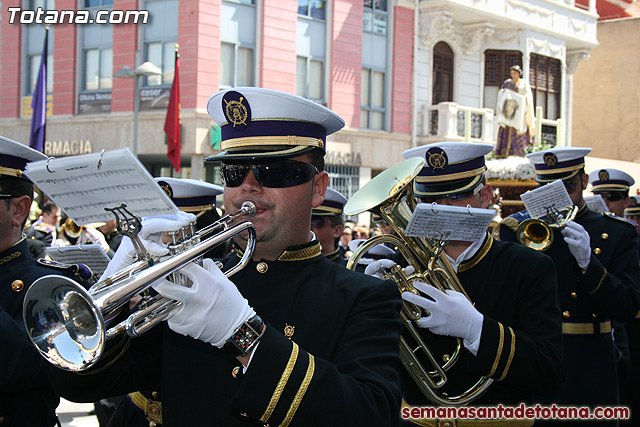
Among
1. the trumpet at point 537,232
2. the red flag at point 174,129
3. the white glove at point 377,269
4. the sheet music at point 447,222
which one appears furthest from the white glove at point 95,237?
the red flag at point 174,129

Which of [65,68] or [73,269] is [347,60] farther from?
[73,269]

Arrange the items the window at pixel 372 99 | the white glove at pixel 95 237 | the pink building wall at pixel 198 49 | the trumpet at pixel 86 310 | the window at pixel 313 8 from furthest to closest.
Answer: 1. the window at pixel 372 99
2. the window at pixel 313 8
3. the pink building wall at pixel 198 49
4. the white glove at pixel 95 237
5. the trumpet at pixel 86 310

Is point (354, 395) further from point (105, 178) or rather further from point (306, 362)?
point (105, 178)

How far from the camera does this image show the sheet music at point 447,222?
3262mm

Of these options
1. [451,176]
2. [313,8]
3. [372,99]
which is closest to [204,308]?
[451,176]

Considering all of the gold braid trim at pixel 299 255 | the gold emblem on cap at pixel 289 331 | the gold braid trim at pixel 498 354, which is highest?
the gold braid trim at pixel 299 255

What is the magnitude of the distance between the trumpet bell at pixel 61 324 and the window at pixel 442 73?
2126 centimetres

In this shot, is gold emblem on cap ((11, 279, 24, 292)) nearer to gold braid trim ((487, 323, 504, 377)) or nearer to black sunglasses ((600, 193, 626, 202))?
gold braid trim ((487, 323, 504, 377))

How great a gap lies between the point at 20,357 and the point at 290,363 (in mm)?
1243

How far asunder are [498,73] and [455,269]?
2113 cm

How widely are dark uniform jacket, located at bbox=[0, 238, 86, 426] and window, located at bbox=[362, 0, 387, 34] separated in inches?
749

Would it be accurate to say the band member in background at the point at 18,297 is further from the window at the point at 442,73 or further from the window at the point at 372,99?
the window at the point at 442,73

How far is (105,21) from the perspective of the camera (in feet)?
59.0

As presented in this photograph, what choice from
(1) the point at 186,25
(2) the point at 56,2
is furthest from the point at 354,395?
(2) the point at 56,2
